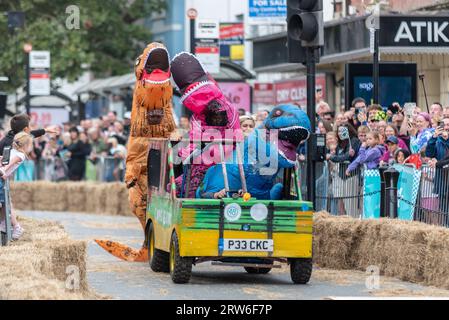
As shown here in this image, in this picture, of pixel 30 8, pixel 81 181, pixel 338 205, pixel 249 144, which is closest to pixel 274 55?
pixel 81 181

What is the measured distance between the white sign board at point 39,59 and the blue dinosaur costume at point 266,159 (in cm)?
2196

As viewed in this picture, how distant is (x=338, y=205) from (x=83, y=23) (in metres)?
34.7

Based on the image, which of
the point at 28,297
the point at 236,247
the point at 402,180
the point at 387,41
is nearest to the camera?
the point at 28,297

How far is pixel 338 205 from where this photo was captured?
71.7 ft

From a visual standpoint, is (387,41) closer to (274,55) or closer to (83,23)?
(274,55)

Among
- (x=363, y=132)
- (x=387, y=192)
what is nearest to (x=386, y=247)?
(x=387, y=192)

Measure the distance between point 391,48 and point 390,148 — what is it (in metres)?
5.74

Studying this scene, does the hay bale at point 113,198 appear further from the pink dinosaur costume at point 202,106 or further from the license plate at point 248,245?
the license plate at point 248,245

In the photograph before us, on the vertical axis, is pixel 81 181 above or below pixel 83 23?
below

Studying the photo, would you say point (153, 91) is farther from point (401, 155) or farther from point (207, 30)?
point (207, 30)

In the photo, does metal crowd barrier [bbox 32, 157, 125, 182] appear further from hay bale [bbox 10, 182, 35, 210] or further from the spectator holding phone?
the spectator holding phone

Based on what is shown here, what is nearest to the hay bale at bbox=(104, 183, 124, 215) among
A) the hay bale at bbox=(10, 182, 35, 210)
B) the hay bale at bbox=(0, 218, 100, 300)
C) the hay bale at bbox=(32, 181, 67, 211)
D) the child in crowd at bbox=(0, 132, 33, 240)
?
the hay bale at bbox=(32, 181, 67, 211)

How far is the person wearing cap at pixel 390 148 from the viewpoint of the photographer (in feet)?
69.9

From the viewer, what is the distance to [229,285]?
55.1 feet
